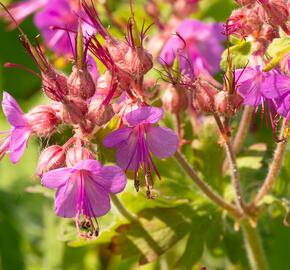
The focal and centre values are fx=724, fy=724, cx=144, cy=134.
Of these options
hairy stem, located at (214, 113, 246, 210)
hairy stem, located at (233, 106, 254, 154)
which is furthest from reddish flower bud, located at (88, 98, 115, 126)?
hairy stem, located at (233, 106, 254, 154)

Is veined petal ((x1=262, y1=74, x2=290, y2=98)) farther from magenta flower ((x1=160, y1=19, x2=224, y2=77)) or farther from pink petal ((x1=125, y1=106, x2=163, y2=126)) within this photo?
magenta flower ((x1=160, y1=19, x2=224, y2=77))

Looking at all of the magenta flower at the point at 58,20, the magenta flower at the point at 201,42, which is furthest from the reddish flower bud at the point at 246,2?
the magenta flower at the point at 58,20

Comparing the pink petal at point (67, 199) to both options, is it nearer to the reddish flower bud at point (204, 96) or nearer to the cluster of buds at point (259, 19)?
the reddish flower bud at point (204, 96)

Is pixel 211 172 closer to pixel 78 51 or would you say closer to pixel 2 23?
pixel 78 51

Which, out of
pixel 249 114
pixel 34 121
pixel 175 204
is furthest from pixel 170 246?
pixel 34 121

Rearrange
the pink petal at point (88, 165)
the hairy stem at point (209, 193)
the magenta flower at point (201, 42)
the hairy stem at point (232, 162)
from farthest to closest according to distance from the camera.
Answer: the magenta flower at point (201, 42) < the hairy stem at point (209, 193) < the hairy stem at point (232, 162) < the pink petal at point (88, 165)

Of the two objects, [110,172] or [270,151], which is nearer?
[110,172]

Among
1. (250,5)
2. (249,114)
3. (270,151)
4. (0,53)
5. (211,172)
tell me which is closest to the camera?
(250,5)
